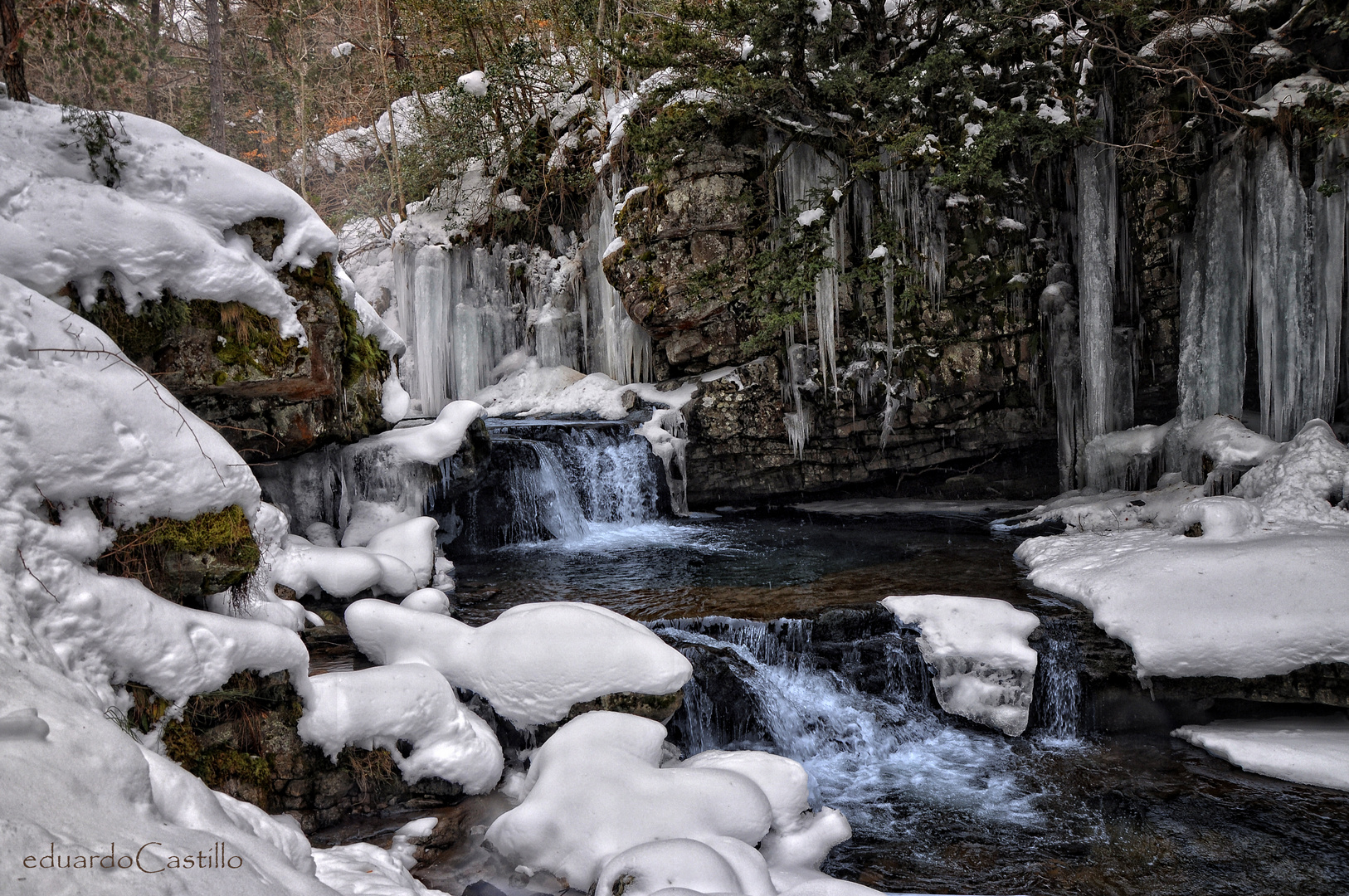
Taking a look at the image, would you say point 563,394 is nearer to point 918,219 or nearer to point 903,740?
point 918,219

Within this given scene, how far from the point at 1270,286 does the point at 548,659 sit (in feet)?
26.1

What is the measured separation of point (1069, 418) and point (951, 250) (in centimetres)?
273

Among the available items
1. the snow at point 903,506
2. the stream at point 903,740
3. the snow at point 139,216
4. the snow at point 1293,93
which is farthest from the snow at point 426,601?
the snow at point 1293,93

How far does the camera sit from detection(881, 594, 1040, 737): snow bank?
17.5 ft

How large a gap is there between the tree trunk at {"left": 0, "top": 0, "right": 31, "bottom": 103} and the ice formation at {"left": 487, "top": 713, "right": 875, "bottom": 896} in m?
5.43

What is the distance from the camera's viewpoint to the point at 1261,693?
518 cm

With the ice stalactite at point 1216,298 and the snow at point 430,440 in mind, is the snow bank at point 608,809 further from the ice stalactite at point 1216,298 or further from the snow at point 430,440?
the ice stalactite at point 1216,298

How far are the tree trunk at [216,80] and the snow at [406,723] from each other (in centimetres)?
1000

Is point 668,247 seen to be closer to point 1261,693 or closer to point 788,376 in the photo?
point 788,376

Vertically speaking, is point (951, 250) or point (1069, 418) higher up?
point (951, 250)

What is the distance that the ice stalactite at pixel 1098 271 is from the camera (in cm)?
920

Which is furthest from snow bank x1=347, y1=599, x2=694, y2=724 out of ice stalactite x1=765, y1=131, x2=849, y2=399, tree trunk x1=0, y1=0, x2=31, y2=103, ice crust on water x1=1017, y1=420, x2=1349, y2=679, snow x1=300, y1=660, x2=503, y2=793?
ice stalactite x1=765, y1=131, x2=849, y2=399

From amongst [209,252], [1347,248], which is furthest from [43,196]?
[1347,248]

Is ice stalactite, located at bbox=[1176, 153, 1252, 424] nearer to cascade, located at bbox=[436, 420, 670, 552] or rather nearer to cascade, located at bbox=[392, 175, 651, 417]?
cascade, located at bbox=[436, 420, 670, 552]
